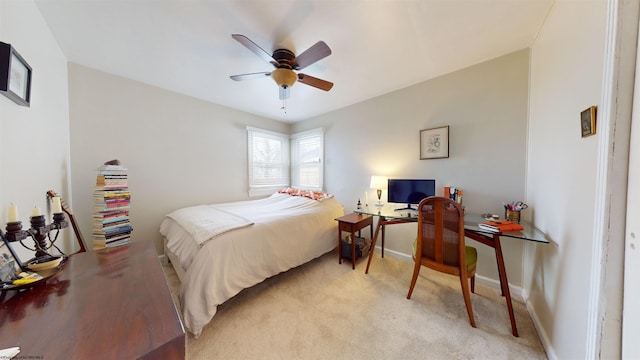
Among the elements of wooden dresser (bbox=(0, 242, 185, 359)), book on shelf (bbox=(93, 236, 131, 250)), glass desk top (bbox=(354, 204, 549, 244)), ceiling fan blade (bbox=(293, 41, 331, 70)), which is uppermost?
ceiling fan blade (bbox=(293, 41, 331, 70))

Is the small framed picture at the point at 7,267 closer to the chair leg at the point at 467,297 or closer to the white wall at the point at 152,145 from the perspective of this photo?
the white wall at the point at 152,145

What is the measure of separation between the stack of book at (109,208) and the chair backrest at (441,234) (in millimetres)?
2905

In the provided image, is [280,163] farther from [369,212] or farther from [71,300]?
[71,300]

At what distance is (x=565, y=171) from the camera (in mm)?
1206

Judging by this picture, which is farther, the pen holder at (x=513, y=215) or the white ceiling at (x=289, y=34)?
the pen holder at (x=513, y=215)

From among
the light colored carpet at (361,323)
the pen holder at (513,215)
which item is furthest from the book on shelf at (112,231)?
the pen holder at (513,215)

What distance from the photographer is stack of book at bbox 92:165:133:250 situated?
1.87 m

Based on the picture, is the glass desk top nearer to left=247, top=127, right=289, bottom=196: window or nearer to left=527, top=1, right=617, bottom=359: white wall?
left=527, top=1, right=617, bottom=359: white wall

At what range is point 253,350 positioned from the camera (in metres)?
1.34

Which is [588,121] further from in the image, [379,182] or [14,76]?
[14,76]

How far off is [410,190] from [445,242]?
837 mm

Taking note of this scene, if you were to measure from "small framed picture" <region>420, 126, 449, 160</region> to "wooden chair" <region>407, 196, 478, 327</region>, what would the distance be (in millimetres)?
954

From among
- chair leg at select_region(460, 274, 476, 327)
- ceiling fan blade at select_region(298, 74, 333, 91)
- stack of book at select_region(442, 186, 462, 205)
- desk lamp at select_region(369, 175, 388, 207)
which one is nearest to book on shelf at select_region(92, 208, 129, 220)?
ceiling fan blade at select_region(298, 74, 333, 91)

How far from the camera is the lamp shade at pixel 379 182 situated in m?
2.68
